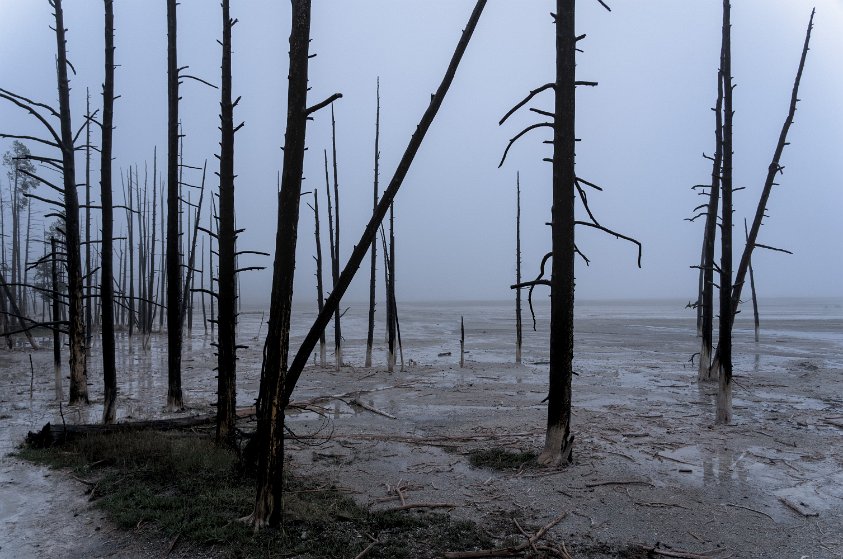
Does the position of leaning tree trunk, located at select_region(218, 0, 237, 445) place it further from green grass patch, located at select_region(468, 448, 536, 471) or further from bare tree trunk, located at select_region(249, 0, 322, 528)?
green grass patch, located at select_region(468, 448, 536, 471)

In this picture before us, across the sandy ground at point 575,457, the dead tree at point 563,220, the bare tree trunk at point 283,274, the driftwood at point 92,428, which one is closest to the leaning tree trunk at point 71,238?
the sandy ground at point 575,457

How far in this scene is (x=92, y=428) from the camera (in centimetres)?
821

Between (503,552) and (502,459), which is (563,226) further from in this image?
(503,552)

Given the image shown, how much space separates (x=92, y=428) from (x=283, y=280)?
211 inches

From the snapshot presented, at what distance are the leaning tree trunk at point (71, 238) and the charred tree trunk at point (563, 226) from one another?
358 inches

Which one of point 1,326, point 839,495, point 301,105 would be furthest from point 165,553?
point 1,326

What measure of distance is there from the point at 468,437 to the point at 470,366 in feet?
35.2

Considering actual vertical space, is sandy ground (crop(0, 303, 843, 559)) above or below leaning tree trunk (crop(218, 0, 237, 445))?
below

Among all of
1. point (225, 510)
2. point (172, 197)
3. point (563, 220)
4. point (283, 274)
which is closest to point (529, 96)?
point (563, 220)

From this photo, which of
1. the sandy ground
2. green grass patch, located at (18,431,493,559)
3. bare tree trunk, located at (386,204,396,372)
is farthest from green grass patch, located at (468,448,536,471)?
bare tree trunk, located at (386,204,396,372)

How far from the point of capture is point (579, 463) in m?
7.27

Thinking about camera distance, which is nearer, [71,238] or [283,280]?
[283,280]

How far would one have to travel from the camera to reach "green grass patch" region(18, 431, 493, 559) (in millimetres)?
4770

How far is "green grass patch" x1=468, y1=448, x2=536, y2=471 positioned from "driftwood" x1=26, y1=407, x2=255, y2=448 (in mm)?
4325
